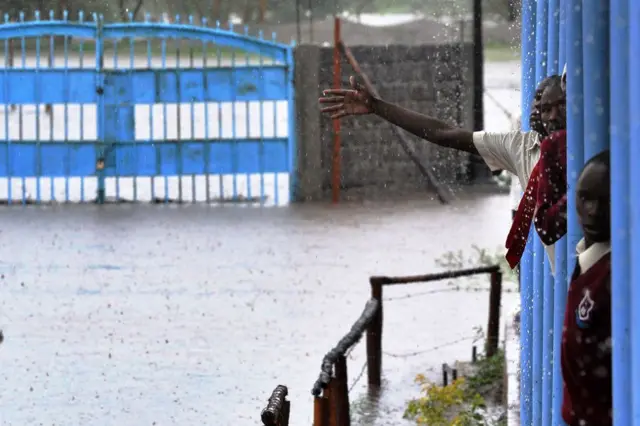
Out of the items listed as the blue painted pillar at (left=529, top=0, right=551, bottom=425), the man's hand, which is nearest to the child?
the blue painted pillar at (left=529, top=0, right=551, bottom=425)

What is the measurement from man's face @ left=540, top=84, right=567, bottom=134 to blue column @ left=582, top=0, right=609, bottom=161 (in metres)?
0.61

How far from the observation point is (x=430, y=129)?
4234 mm

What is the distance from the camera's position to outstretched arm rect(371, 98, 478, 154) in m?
4.18

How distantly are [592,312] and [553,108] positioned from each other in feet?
3.60

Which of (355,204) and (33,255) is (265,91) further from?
(33,255)

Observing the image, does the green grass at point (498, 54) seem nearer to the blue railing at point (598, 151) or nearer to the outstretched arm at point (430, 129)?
the outstretched arm at point (430, 129)

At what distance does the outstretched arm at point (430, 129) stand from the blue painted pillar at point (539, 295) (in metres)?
0.30

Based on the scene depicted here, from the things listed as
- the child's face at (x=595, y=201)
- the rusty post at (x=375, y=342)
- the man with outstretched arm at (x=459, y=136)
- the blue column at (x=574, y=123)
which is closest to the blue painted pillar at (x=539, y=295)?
the man with outstretched arm at (x=459, y=136)

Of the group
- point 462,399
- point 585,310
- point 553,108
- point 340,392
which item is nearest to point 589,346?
point 585,310

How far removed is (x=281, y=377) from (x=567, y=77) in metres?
4.94

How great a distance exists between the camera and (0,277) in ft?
36.2

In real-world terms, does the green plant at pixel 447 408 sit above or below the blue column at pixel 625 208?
below

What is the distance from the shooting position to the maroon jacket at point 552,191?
9.88ft

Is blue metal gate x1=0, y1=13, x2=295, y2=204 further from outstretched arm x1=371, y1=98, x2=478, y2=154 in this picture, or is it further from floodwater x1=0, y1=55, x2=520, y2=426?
outstretched arm x1=371, y1=98, x2=478, y2=154
